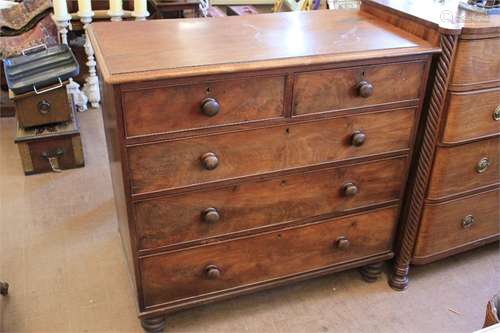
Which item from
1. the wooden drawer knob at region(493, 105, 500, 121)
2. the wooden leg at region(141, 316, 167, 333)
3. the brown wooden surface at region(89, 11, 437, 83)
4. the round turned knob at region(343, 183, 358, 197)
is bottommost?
the wooden leg at region(141, 316, 167, 333)

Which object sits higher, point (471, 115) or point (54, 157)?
point (471, 115)

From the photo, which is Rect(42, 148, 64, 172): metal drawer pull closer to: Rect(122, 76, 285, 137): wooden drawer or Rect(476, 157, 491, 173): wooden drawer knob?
Rect(122, 76, 285, 137): wooden drawer

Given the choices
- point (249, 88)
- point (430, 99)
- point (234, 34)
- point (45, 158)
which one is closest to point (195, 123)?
point (249, 88)

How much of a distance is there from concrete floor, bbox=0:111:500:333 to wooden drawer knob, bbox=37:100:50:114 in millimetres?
461

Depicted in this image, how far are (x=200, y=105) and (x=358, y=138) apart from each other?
1.61ft

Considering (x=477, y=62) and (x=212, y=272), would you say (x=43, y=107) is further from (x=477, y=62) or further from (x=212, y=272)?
(x=477, y=62)

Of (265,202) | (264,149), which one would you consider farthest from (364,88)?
(265,202)

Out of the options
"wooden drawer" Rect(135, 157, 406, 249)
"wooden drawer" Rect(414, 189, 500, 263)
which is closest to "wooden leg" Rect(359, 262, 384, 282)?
"wooden drawer" Rect(414, 189, 500, 263)

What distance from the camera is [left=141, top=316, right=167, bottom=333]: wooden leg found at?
1.52 metres

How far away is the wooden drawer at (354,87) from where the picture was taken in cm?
130

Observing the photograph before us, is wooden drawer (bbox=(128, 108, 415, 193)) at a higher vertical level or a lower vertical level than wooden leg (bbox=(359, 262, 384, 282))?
higher

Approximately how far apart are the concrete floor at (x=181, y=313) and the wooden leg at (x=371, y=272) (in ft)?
0.08

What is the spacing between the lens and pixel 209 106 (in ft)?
3.93

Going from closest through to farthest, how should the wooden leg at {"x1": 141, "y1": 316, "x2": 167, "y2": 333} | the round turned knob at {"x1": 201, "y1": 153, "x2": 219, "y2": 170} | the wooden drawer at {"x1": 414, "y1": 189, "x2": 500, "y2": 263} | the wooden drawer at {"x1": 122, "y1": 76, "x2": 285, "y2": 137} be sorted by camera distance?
1. the wooden drawer at {"x1": 122, "y1": 76, "x2": 285, "y2": 137}
2. the round turned knob at {"x1": 201, "y1": 153, "x2": 219, "y2": 170}
3. the wooden leg at {"x1": 141, "y1": 316, "x2": 167, "y2": 333}
4. the wooden drawer at {"x1": 414, "y1": 189, "x2": 500, "y2": 263}
